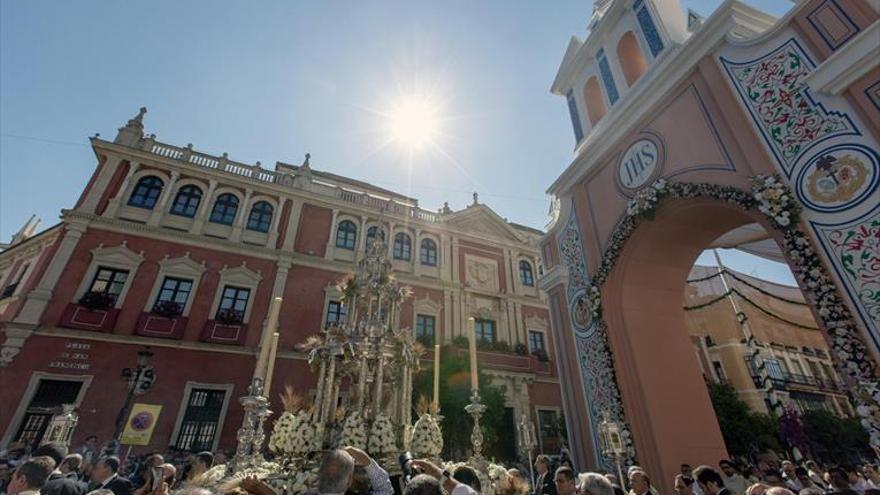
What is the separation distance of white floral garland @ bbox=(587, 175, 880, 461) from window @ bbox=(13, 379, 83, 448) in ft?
53.9

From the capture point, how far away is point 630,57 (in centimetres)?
860

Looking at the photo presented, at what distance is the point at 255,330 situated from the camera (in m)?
15.3

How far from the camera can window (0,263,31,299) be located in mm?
15656

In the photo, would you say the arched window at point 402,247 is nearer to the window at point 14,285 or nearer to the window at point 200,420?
the window at point 200,420

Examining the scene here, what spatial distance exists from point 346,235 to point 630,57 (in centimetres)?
1470

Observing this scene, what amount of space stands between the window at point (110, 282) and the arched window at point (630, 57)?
18.1 m

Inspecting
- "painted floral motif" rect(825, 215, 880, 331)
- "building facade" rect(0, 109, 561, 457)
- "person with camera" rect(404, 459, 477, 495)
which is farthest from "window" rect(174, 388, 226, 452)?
"painted floral motif" rect(825, 215, 880, 331)

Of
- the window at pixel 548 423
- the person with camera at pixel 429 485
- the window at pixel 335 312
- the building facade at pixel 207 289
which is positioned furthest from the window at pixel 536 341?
the person with camera at pixel 429 485

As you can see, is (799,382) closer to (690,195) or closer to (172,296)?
(690,195)

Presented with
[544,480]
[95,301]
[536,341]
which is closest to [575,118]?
[544,480]

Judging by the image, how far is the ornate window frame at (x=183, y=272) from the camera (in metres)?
14.9

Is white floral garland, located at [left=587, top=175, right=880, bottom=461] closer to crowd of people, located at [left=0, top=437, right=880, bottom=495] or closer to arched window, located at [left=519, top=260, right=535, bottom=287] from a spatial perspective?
crowd of people, located at [left=0, top=437, right=880, bottom=495]

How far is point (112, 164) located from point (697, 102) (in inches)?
817

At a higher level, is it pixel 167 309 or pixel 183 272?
pixel 183 272
